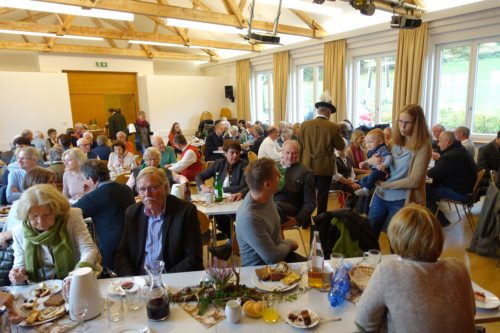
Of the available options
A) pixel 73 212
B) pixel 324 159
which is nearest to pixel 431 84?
pixel 324 159

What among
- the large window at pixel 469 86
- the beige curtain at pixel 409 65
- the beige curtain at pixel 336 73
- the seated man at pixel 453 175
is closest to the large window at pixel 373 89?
the beige curtain at pixel 336 73

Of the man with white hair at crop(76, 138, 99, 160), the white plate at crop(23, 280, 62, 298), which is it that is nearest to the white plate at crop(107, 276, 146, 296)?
the white plate at crop(23, 280, 62, 298)

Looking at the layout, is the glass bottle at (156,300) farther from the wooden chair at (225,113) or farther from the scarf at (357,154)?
the wooden chair at (225,113)

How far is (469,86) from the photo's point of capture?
21.0ft

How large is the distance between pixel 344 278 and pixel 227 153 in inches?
98.5

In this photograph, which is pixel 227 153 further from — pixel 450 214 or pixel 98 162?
pixel 450 214

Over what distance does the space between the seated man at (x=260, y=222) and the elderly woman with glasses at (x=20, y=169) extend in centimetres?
261

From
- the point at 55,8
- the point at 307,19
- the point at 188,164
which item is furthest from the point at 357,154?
the point at 55,8

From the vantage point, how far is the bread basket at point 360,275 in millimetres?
1624

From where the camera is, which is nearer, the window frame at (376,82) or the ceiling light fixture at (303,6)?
the ceiling light fixture at (303,6)

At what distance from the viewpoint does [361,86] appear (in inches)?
333

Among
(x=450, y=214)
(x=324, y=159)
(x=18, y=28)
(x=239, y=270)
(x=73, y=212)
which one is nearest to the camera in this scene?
(x=239, y=270)

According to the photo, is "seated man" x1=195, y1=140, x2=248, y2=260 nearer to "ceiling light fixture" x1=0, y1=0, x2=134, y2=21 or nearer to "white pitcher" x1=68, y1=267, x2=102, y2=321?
"white pitcher" x1=68, y1=267, x2=102, y2=321

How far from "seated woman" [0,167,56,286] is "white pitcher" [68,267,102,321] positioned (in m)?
0.82
